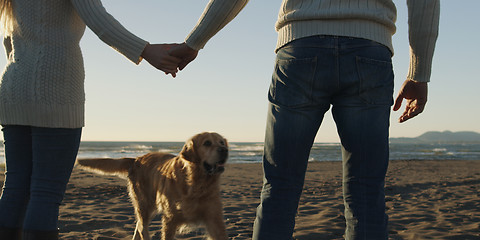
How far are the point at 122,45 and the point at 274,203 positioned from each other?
1.16m

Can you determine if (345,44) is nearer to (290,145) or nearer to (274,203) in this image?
(290,145)

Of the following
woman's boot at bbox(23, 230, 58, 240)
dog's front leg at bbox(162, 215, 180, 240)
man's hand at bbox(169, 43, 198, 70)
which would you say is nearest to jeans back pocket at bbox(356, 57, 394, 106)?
man's hand at bbox(169, 43, 198, 70)

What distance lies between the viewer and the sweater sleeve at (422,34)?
5.60 ft

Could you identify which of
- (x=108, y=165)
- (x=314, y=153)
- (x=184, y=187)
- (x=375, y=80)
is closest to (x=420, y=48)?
(x=375, y=80)

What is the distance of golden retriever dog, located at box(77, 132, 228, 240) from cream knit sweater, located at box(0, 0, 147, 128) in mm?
2029

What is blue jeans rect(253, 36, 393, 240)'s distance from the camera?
1582mm

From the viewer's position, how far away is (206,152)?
4.06 meters

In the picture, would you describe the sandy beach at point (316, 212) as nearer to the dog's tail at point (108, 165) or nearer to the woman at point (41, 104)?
the dog's tail at point (108, 165)

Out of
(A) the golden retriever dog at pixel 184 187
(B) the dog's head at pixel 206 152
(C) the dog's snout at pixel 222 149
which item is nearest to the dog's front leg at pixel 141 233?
(A) the golden retriever dog at pixel 184 187

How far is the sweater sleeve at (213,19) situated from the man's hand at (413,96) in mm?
896

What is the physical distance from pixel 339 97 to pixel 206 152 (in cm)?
257

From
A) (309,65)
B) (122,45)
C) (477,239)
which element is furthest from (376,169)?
(477,239)

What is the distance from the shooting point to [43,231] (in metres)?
1.83

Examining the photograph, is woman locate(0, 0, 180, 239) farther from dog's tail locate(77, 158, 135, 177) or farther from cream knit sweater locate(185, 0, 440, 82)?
dog's tail locate(77, 158, 135, 177)
